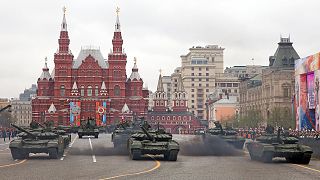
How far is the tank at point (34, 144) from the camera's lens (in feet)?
91.1

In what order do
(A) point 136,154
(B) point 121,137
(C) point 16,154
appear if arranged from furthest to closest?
(B) point 121,137, (C) point 16,154, (A) point 136,154

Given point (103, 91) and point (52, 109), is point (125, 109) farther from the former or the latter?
point (52, 109)

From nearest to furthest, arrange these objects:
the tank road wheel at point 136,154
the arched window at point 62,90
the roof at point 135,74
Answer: the tank road wheel at point 136,154 < the arched window at point 62,90 < the roof at point 135,74

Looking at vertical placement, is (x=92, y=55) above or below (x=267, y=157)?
above

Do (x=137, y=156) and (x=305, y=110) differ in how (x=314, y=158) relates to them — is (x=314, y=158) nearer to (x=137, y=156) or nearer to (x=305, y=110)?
(x=137, y=156)

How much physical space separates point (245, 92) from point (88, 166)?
92576 millimetres

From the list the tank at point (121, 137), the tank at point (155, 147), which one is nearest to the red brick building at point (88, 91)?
the tank at point (121, 137)

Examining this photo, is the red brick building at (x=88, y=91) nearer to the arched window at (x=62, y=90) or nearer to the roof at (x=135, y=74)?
the arched window at (x=62, y=90)

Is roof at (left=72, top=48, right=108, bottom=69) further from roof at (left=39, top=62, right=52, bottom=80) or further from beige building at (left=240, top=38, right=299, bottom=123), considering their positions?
beige building at (left=240, top=38, right=299, bottom=123)

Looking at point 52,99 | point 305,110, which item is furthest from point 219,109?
point 305,110

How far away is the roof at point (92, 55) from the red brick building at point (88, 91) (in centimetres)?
275

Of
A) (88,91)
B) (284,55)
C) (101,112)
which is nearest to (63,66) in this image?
(88,91)

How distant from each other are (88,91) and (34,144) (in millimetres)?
101690

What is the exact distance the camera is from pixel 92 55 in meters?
135
